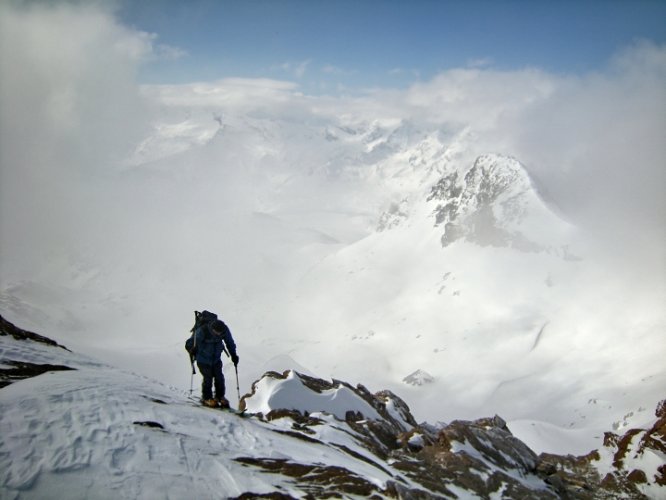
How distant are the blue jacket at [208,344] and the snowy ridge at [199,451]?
1806 millimetres

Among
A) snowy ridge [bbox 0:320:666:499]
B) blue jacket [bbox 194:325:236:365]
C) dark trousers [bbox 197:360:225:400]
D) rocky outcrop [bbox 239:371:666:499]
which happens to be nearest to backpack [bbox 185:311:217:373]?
blue jacket [bbox 194:325:236:365]

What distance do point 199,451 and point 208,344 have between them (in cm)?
686

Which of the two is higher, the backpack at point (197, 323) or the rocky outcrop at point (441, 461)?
the backpack at point (197, 323)

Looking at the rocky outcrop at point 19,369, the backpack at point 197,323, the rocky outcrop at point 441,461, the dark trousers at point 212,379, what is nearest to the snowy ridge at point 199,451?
the rocky outcrop at point 441,461

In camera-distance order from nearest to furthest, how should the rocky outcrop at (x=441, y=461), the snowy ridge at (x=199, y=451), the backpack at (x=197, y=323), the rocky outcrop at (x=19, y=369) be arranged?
the snowy ridge at (x=199, y=451)
the rocky outcrop at (x=441, y=461)
the rocky outcrop at (x=19, y=369)
the backpack at (x=197, y=323)

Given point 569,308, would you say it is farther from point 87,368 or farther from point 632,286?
point 87,368

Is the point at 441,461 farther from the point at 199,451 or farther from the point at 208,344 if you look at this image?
the point at 199,451

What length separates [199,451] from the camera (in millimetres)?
13906

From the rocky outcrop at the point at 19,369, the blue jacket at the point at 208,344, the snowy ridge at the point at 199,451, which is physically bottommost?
the snowy ridge at the point at 199,451

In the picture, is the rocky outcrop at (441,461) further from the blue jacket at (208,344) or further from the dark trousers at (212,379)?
the blue jacket at (208,344)

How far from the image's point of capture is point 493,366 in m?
169

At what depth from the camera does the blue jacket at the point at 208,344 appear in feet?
66.6

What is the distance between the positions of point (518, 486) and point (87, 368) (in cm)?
2032

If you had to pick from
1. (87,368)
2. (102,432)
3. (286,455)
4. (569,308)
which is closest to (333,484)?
(286,455)
